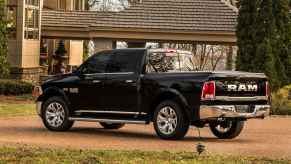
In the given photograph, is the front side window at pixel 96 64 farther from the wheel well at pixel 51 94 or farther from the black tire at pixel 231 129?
the black tire at pixel 231 129

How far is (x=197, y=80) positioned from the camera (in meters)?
14.1

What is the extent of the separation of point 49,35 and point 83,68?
76.5 ft

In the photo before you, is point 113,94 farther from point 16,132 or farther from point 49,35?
point 49,35

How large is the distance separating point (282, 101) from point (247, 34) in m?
3.97

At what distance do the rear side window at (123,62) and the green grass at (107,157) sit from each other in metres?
4.20

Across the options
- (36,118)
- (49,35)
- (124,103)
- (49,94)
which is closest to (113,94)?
(124,103)

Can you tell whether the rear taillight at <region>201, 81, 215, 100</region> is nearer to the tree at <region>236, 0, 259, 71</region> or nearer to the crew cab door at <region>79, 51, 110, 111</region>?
the crew cab door at <region>79, 51, 110, 111</region>

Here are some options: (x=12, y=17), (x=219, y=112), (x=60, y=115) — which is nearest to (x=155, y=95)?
(x=219, y=112)

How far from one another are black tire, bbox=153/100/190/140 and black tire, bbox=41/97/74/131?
7.85 ft

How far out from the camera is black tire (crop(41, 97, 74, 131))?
53.6 feet

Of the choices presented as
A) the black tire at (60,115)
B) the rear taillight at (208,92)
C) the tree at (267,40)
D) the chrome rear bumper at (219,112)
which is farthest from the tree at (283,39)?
the rear taillight at (208,92)

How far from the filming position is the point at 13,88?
31438 millimetres

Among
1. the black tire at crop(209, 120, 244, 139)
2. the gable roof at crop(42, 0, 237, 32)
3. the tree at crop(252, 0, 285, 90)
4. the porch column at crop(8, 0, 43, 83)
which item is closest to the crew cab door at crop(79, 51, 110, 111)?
the black tire at crop(209, 120, 244, 139)

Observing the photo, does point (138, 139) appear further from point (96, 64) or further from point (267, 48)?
point (267, 48)
